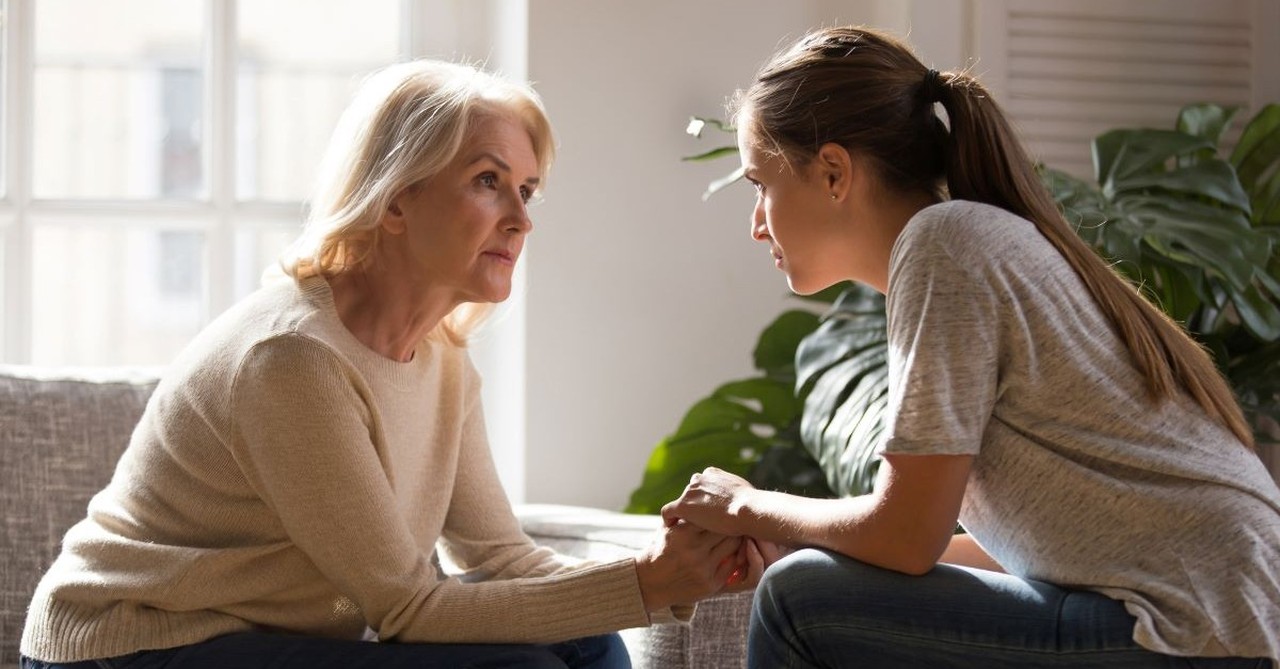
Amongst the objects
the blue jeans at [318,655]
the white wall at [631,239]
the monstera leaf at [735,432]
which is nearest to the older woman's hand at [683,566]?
the blue jeans at [318,655]

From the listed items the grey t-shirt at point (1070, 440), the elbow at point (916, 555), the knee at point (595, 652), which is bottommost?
the knee at point (595, 652)

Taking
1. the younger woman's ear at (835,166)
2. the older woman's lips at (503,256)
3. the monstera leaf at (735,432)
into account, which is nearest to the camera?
the younger woman's ear at (835,166)

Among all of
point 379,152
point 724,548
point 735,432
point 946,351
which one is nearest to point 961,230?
point 946,351

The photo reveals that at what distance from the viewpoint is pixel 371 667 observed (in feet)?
5.44

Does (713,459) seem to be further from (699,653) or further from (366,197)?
(366,197)

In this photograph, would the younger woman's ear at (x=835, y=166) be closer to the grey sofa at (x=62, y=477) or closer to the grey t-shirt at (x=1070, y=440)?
the grey t-shirt at (x=1070, y=440)

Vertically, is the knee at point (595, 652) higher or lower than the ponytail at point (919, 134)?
lower

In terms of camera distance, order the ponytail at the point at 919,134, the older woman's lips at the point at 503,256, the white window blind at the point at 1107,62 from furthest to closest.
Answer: the white window blind at the point at 1107,62 < the older woman's lips at the point at 503,256 < the ponytail at the point at 919,134

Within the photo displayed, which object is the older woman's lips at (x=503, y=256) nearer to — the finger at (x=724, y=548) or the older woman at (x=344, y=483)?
the older woman at (x=344, y=483)

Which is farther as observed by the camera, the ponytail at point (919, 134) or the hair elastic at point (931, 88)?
the hair elastic at point (931, 88)

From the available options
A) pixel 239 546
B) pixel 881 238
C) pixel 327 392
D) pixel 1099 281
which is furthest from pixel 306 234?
pixel 1099 281

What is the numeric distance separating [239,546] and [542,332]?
128cm

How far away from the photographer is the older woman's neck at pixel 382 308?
6.26 feet

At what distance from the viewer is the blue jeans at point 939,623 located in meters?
1.44
